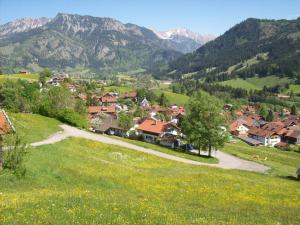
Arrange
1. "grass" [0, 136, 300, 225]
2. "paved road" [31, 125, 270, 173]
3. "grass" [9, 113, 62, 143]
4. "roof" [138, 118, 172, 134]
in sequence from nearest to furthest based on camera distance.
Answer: "grass" [0, 136, 300, 225] < "grass" [9, 113, 62, 143] < "paved road" [31, 125, 270, 173] < "roof" [138, 118, 172, 134]

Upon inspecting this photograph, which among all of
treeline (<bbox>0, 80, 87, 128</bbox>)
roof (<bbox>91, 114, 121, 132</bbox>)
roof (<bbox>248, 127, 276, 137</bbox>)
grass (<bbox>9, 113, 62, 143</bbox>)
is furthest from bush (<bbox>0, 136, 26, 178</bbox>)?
roof (<bbox>248, 127, 276, 137</bbox>)

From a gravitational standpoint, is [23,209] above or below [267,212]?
above

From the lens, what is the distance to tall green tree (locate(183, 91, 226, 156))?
289 ft

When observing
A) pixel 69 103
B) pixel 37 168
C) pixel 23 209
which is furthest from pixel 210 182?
pixel 69 103

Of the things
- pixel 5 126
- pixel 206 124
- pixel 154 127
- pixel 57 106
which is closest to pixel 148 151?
pixel 206 124

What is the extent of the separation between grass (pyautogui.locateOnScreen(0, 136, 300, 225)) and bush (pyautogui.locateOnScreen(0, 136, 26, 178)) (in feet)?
2.15

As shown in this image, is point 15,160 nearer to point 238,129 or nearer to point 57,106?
point 57,106

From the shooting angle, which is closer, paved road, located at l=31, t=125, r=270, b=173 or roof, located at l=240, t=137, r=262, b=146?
paved road, located at l=31, t=125, r=270, b=173

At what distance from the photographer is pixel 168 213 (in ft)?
77.4

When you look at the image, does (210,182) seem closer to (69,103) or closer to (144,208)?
(144,208)

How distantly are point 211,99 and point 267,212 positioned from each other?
62.5 meters

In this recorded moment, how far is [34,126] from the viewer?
7594 cm

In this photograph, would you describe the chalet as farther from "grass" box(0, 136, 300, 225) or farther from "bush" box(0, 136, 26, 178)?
"bush" box(0, 136, 26, 178)

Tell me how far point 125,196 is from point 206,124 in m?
58.5
